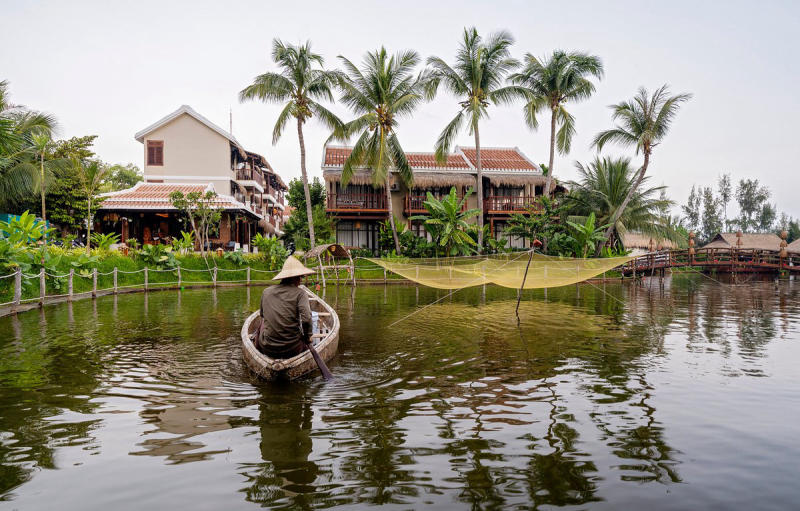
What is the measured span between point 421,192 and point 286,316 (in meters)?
25.3

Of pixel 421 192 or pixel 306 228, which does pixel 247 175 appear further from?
pixel 421 192

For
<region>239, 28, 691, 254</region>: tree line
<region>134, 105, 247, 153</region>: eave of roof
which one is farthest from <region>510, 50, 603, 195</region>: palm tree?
<region>134, 105, 247, 153</region>: eave of roof

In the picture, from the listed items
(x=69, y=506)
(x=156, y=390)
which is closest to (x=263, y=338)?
(x=156, y=390)

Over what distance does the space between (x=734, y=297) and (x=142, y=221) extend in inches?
1108

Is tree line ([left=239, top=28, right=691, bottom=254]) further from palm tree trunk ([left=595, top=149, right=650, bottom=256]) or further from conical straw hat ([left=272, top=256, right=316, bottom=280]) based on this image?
conical straw hat ([left=272, top=256, right=316, bottom=280])

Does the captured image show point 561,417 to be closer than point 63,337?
Yes

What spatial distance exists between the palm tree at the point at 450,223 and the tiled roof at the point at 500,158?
6.09 meters

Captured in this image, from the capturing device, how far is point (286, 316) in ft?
20.2

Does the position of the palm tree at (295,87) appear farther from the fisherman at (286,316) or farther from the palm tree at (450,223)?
the fisherman at (286,316)

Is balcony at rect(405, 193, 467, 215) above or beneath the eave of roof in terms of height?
beneath

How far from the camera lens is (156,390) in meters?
6.00

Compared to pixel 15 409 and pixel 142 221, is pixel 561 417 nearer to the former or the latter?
pixel 15 409

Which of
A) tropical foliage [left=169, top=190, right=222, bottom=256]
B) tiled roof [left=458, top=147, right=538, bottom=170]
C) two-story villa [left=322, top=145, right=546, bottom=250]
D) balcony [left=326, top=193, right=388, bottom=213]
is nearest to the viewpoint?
tropical foliage [left=169, top=190, right=222, bottom=256]

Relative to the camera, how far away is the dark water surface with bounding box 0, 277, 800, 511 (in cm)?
355
